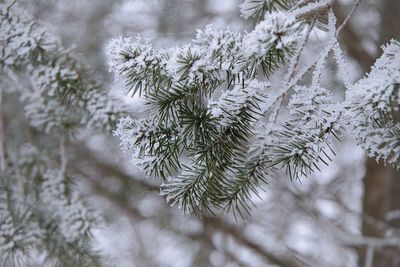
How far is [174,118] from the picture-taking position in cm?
88

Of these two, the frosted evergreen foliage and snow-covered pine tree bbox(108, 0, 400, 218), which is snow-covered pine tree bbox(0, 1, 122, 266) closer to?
snow-covered pine tree bbox(108, 0, 400, 218)

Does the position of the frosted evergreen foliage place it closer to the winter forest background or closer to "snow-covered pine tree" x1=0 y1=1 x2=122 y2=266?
the winter forest background

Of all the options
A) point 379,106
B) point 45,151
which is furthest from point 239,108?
point 45,151

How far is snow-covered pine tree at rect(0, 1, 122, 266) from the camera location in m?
1.25

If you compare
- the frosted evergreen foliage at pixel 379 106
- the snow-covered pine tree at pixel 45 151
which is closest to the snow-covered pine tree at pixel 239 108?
the frosted evergreen foliage at pixel 379 106

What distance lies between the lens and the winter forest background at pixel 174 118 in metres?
0.81

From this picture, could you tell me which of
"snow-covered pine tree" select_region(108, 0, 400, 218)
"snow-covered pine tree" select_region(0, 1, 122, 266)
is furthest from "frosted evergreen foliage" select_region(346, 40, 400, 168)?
"snow-covered pine tree" select_region(0, 1, 122, 266)

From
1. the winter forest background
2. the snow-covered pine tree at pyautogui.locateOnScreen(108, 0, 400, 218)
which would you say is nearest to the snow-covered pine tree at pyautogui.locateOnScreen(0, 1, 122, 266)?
the winter forest background

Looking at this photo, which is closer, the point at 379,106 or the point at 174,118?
the point at 379,106

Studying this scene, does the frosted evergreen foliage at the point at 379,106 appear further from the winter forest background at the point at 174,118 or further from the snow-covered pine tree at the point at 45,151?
the snow-covered pine tree at the point at 45,151

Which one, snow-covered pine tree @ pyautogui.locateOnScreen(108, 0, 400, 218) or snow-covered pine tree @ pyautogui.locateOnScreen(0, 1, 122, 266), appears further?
snow-covered pine tree @ pyautogui.locateOnScreen(0, 1, 122, 266)

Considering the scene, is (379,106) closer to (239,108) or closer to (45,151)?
(239,108)

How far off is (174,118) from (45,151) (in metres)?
1.11

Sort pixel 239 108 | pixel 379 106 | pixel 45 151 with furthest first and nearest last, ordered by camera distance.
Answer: pixel 45 151, pixel 239 108, pixel 379 106
